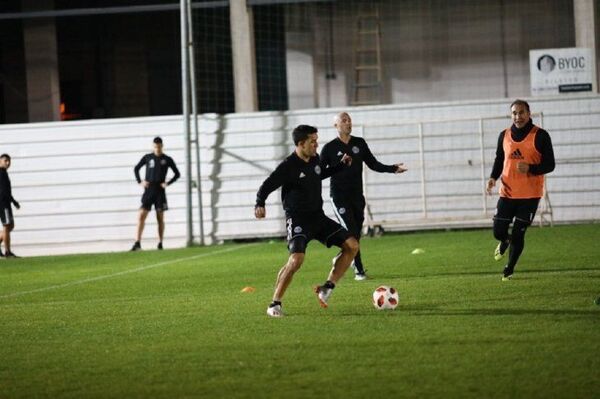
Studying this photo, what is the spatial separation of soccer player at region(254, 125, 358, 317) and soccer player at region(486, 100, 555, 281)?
269 centimetres

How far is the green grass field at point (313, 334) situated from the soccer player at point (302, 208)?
1.35ft

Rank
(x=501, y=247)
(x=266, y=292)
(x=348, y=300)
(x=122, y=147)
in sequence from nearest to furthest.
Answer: (x=348, y=300) → (x=266, y=292) → (x=501, y=247) → (x=122, y=147)

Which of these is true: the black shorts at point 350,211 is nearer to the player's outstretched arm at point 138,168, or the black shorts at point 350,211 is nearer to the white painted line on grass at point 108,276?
the white painted line on grass at point 108,276

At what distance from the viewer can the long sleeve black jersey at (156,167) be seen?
921 inches

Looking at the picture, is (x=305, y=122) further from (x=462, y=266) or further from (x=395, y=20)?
(x=462, y=266)

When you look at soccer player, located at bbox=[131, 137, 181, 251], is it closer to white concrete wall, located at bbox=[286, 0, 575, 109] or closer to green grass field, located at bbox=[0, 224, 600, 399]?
green grass field, located at bbox=[0, 224, 600, 399]

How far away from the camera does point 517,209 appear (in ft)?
43.8

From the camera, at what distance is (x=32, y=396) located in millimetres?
7520

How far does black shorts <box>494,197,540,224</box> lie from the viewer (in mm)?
13266

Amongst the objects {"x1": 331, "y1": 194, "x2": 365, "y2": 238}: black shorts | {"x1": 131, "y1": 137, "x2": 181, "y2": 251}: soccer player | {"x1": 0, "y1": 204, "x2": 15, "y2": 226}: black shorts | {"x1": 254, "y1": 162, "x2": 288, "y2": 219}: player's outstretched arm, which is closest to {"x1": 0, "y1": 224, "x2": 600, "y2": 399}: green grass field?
{"x1": 331, "y1": 194, "x2": 365, "y2": 238}: black shorts

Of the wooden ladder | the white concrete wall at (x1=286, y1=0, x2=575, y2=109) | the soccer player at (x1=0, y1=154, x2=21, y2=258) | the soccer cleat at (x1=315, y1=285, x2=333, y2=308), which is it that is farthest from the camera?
the wooden ladder

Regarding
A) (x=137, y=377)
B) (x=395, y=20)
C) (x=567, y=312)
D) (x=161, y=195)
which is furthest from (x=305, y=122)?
(x=137, y=377)

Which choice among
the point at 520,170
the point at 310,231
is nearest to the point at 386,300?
the point at 310,231

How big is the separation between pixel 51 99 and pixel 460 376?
25.4 meters
